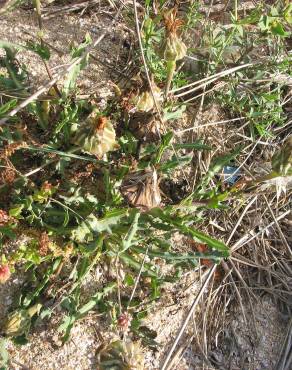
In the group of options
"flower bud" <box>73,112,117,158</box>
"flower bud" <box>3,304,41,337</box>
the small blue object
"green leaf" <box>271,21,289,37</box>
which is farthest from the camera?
the small blue object

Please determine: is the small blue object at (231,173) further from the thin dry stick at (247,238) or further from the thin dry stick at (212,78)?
the thin dry stick at (212,78)

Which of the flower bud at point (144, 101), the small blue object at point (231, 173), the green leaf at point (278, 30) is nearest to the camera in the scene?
the flower bud at point (144, 101)

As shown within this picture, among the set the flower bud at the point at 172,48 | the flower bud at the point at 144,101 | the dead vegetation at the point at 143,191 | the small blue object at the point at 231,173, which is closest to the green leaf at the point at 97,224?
the dead vegetation at the point at 143,191

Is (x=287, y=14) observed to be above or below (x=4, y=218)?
above

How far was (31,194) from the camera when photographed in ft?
6.70

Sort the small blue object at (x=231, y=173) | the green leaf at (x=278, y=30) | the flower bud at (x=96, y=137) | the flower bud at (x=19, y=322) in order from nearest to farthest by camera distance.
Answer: the flower bud at (x=96, y=137) < the flower bud at (x=19, y=322) < the green leaf at (x=278, y=30) < the small blue object at (x=231, y=173)

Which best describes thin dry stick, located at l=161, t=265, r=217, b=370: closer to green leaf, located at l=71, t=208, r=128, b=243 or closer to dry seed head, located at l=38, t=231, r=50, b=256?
green leaf, located at l=71, t=208, r=128, b=243

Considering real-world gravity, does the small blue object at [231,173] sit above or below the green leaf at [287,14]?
below

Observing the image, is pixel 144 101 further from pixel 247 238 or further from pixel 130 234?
pixel 247 238

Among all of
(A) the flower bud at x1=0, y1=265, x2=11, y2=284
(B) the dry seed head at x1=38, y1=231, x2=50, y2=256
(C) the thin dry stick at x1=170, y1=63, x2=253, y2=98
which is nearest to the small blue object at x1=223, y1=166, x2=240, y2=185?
(C) the thin dry stick at x1=170, y1=63, x2=253, y2=98

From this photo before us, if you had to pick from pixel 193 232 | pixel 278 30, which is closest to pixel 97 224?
pixel 193 232

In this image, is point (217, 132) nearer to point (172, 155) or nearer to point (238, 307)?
point (172, 155)

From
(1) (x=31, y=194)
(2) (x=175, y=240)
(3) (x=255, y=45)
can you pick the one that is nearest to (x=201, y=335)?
(2) (x=175, y=240)

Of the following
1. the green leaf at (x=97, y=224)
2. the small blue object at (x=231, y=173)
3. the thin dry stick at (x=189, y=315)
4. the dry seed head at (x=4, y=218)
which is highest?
the dry seed head at (x=4, y=218)
